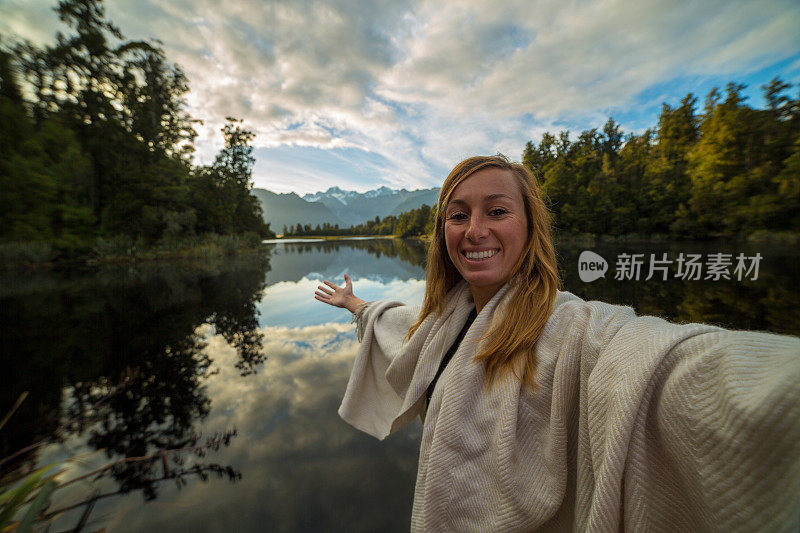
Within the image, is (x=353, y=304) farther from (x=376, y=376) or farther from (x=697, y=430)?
(x=697, y=430)

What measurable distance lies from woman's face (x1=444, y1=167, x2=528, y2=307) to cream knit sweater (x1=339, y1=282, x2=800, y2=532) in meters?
0.15

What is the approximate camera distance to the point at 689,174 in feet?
69.7

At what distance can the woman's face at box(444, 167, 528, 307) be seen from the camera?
135cm

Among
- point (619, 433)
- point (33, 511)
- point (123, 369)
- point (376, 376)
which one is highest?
point (619, 433)

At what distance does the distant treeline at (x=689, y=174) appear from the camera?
12352mm

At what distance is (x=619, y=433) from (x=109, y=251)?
25696mm

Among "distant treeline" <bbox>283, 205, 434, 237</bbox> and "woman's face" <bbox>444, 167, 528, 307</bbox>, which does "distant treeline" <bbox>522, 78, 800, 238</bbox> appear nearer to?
"woman's face" <bbox>444, 167, 528, 307</bbox>

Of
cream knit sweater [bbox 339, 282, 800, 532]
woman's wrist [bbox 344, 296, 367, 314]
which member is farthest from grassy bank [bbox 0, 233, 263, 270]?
cream knit sweater [bbox 339, 282, 800, 532]

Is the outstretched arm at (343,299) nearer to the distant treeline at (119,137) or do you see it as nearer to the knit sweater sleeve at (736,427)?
the knit sweater sleeve at (736,427)

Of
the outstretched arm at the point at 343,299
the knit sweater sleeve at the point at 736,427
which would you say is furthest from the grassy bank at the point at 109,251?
the knit sweater sleeve at the point at 736,427

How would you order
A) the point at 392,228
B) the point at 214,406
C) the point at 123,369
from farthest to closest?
the point at 392,228 → the point at 123,369 → the point at 214,406

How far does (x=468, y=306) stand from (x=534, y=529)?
94cm

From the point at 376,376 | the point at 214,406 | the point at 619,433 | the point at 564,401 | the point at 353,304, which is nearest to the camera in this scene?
the point at 619,433

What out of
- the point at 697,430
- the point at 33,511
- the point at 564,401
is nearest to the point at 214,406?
the point at 33,511
